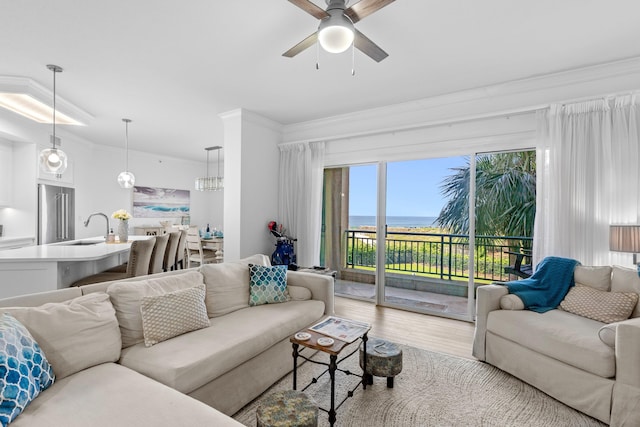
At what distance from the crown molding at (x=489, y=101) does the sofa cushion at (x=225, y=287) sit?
2652 mm

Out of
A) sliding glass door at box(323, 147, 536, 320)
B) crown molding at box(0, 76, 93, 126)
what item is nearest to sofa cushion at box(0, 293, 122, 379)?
crown molding at box(0, 76, 93, 126)

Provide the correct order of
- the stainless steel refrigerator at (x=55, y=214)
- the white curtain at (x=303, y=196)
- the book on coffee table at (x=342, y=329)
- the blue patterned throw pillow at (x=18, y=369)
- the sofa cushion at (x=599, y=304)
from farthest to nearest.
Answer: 1. the stainless steel refrigerator at (x=55, y=214)
2. the white curtain at (x=303, y=196)
3. the sofa cushion at (x=599, y=304)
4. the book on coffee table at (x=342, y=329)
5. the blue patterned throw pillow at (x=18, y=369)

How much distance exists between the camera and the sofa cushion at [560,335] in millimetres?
1900

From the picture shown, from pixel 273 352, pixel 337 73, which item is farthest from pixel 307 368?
pixel 337 73

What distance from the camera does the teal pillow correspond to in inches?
108

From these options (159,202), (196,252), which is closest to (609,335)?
(196,252)

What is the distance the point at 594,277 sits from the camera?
8.45 ft

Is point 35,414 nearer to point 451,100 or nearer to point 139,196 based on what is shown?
point 451,100

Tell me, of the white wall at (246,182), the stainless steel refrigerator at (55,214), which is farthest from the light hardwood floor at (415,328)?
the stainless steel refrigerator at (55,214)

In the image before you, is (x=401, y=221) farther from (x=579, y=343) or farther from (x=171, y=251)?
(x=171, y=251)

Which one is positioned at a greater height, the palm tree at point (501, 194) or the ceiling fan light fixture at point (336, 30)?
the ceiling fan light fixture at point (336, 30)

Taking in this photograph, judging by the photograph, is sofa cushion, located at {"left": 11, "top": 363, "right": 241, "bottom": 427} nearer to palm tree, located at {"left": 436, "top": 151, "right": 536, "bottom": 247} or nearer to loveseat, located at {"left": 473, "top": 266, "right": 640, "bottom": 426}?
loveseat, located at {"left": 473, "top": 266, "right": 640, "bottom": 426}

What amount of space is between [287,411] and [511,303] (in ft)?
6.95

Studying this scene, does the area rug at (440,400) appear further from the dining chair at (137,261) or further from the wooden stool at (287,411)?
the dining chair at (137,261)
